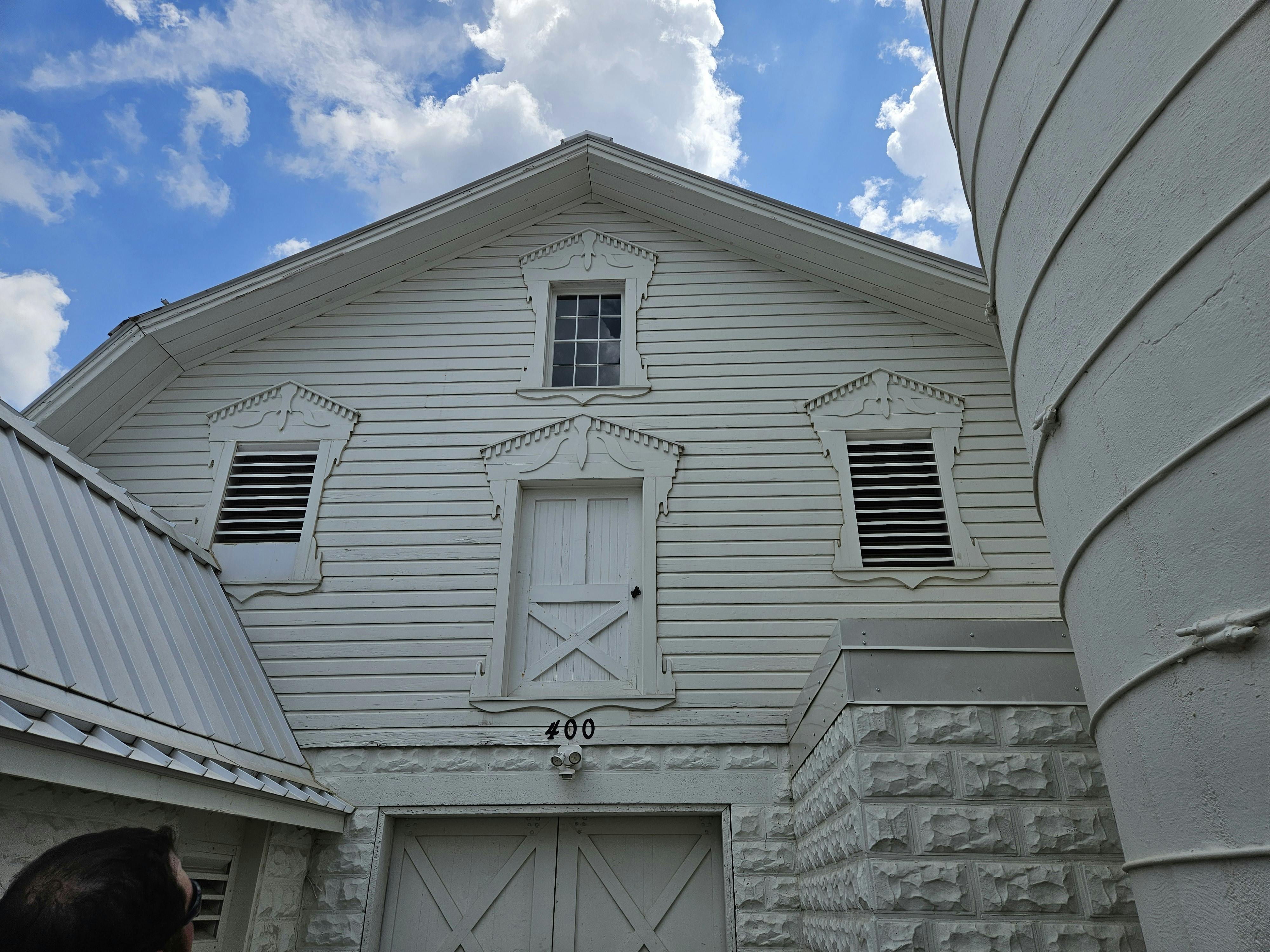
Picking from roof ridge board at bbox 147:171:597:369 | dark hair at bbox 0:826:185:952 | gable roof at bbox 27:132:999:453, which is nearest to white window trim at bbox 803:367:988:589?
gable roof at bbox 27:132:999:453

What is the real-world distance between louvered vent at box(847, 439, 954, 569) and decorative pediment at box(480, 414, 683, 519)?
1.72 metres

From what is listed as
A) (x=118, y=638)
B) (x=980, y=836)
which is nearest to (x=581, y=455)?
(x=118, y=638)

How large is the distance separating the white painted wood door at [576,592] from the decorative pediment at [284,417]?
202cm

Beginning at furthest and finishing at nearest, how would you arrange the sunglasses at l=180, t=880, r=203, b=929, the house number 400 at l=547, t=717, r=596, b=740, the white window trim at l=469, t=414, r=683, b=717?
the white window trim at l=469, t=414, r=683, b=717, the house number 400 at l=547, t=717, r=596, b=740, the sunglasses at l=180, t=880, r=203, b=929

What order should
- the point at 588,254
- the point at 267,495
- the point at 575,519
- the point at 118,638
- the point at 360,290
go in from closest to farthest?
1. the point at 118,638
2. the point at 575,519
3. the point at 267,495
4. the point at 360,290
5. the point at 588,254

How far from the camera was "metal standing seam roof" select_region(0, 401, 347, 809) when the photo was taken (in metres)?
3.92

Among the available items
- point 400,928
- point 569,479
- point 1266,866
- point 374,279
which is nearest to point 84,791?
point 400,928

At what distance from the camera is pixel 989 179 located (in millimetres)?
3543

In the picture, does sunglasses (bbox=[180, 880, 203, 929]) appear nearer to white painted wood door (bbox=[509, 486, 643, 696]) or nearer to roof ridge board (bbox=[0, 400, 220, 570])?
roof ridge board (bbox=[0, 400, 220, 570])

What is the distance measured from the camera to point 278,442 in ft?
26.5

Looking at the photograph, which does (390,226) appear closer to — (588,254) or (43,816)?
(588,254)

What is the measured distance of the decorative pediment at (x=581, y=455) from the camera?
25.2ft

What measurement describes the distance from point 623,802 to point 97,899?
560 centimetres

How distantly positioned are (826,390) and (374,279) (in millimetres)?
4828
